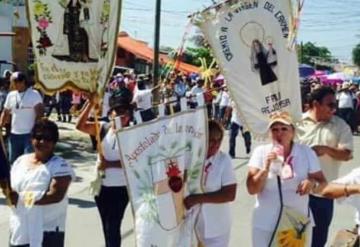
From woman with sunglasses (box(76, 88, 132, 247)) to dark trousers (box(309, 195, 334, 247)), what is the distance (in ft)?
5.02

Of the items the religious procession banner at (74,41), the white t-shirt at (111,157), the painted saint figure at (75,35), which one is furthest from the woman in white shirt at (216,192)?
the white t-shirt at (111,157)

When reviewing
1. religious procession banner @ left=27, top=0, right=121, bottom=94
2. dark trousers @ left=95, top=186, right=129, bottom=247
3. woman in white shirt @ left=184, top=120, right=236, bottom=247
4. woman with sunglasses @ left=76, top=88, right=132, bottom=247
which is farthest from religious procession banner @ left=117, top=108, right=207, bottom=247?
dark trousers @ left=95, top=186, right=129, bottom=247

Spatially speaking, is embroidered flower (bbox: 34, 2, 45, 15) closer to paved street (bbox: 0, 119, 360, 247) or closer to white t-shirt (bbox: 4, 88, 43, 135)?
paved street (bbox: 0, 119, 360, 247)

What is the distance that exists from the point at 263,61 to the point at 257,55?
6 centimetres

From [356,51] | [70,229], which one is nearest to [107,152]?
[70,229]

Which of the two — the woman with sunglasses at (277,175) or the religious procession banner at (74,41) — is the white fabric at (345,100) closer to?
the woman with sunglasses at (277,175)

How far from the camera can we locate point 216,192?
201 inches

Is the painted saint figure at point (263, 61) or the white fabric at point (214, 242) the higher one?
the painted saint figure at point (263, 61)

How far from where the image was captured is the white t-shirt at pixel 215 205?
17.0 feet

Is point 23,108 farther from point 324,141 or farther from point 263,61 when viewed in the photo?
point 263,61

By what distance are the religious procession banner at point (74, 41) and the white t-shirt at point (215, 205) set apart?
94cm

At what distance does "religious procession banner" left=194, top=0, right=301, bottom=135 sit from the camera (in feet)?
17.8

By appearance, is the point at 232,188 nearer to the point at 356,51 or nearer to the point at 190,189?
the point at 190,189

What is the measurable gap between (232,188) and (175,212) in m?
0.63
